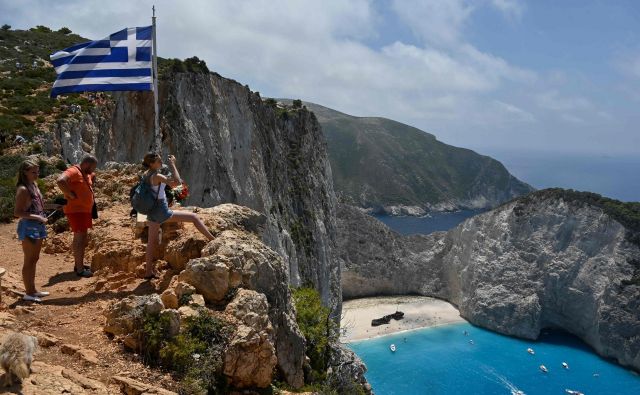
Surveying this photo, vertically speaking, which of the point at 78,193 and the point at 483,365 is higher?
the point at 78,193

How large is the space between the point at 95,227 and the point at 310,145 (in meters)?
40.0

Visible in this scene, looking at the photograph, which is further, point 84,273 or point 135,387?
point 84,273

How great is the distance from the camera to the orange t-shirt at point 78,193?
9203 mm

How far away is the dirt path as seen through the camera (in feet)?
19.6

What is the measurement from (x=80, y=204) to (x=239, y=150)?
2869cm

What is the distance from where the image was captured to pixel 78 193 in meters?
9.30

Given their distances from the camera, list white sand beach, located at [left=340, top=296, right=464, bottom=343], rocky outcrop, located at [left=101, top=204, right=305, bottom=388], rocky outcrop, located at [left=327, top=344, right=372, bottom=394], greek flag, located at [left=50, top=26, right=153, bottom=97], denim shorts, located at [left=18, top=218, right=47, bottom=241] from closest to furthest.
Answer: rocky outcrop, located at [left=101, top=204, right=305, bottom=388] < denim shorts, located at [left=18, top=218, right=47, bottom=241] < rocky outcrop, located at [left=327, top=344, right=372, bottom=394] < greek flag, located at [left=50, top=26, right=153, bottom=97] < white sand beach, located at [left=340, top=296, right=464, bottom=343]

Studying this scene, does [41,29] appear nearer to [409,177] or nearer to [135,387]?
[135,387]

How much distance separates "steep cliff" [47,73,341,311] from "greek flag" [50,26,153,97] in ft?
36.9

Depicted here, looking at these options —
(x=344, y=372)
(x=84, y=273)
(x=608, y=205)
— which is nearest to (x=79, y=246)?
(x=84, y=273)

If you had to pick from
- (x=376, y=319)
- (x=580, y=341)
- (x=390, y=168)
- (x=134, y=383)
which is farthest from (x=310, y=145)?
(x=390, y=168)

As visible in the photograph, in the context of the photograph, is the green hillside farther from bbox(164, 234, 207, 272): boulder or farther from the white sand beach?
bbox(164, 234, 207, 272): boulder

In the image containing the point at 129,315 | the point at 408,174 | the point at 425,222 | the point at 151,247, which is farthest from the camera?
the point at 408,174

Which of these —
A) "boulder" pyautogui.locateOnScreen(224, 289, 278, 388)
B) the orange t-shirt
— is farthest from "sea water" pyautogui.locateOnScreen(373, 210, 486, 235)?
"boulder" pyautogui.locateOnScreen(224, 289, 278, 388)
